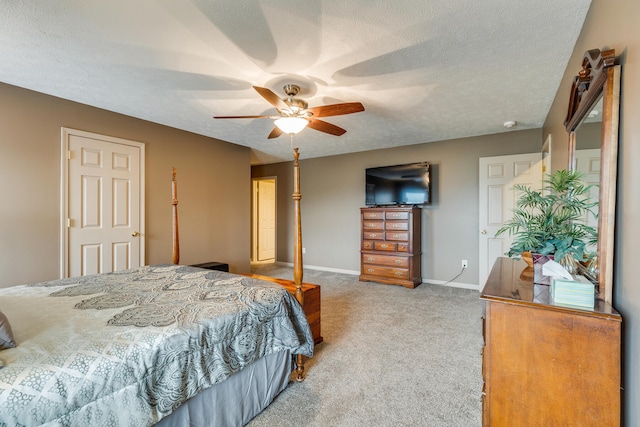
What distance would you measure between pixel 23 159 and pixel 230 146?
2456mm

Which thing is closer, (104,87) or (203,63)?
(203,63)

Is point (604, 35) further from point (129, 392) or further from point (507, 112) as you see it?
point (129, 392)

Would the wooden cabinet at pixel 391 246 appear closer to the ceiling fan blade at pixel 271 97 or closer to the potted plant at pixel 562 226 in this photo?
the ceiling fan blade at pixel 271 97

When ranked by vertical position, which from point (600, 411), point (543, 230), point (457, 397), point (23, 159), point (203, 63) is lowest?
point (457, 397)

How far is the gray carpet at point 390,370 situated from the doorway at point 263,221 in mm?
3574

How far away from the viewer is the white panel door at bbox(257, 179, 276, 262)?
6969 mm

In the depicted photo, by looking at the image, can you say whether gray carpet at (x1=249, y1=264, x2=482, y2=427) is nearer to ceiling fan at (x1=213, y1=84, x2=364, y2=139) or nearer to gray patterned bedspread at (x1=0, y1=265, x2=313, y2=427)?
gray patterned bedspread at (x1=0, y1=265, x2=313, y2=427)

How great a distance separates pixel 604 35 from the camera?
1.35 meters

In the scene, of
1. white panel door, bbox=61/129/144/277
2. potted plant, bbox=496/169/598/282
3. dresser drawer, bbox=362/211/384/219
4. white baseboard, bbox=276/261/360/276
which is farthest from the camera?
white baseboard, bbox=276/261/360/276

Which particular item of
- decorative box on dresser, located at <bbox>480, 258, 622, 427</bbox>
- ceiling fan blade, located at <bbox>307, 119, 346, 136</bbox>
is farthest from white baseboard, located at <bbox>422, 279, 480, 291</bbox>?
decorative box on dresser, located at <bbox>480, 258, 622, 427</bbox>

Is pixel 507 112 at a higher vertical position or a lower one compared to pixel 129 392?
higher

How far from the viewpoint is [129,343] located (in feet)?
3.75

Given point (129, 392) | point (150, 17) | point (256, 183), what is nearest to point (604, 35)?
point (150, 17)

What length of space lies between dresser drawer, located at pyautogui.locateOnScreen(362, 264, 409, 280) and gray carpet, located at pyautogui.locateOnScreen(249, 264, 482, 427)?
30.1 inches
